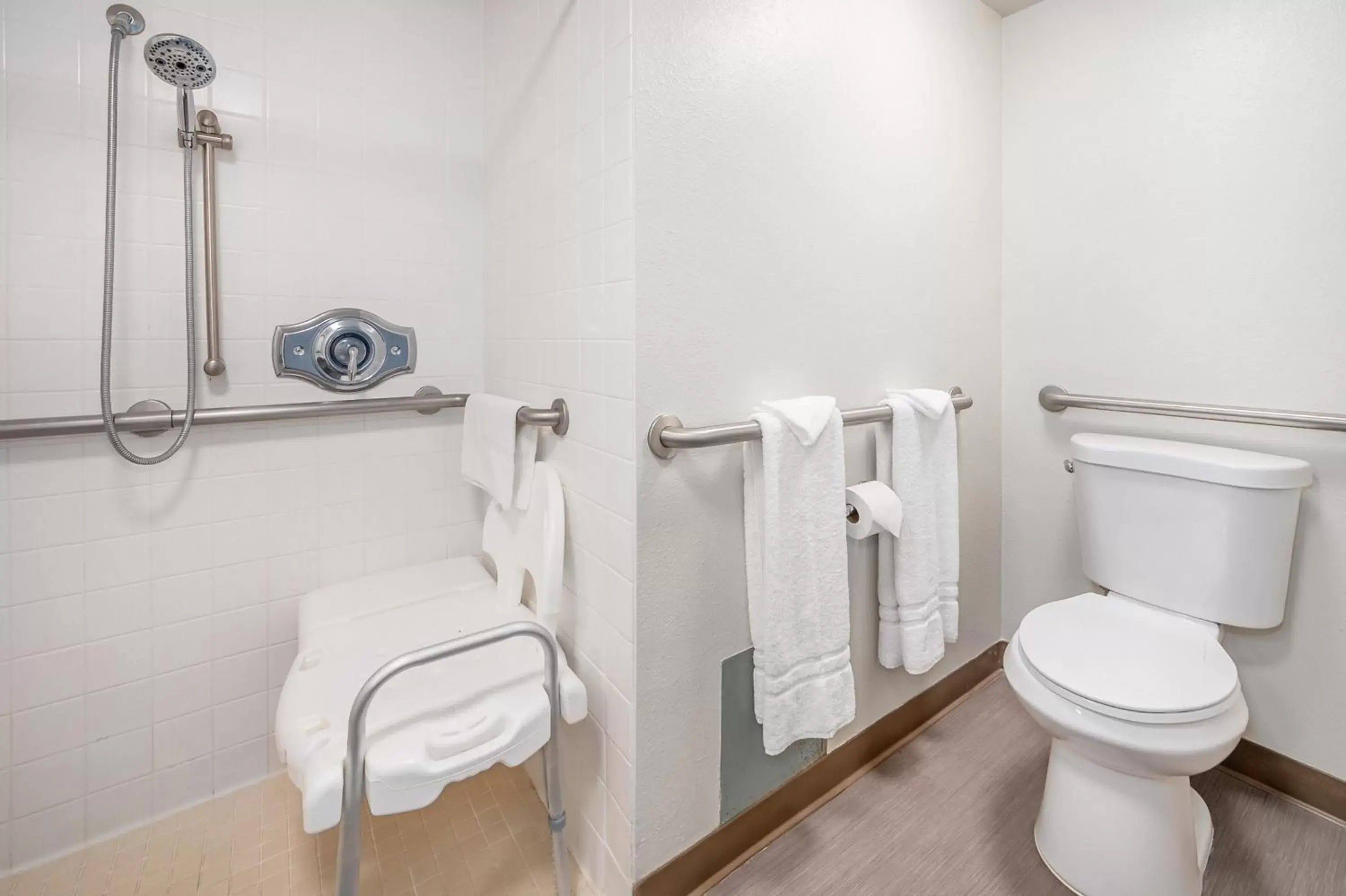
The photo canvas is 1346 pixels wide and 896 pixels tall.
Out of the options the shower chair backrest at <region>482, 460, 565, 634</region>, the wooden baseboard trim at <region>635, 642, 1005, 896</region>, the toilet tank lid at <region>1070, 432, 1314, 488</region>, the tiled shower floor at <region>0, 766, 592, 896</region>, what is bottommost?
the tiled shower floor at <region>0, 766, 592, 896</region>

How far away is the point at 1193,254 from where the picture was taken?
139 cm

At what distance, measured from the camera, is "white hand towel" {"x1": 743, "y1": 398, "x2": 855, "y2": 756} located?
1.06 meters

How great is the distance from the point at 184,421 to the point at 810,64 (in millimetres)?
1480

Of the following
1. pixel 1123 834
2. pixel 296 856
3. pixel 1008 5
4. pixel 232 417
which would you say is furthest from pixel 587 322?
pixel 1008 5

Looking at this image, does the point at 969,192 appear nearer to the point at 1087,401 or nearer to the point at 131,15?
the point at 1087,401

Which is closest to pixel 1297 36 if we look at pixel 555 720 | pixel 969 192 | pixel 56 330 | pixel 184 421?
pixel 969 192

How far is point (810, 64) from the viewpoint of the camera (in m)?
1.17

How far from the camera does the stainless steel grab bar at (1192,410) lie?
1.21 m

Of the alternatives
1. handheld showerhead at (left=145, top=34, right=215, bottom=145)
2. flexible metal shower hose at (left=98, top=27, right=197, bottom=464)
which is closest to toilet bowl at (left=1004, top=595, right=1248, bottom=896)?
flexible metal shower hose at (left=98, top=27, right=197, bottom=464)

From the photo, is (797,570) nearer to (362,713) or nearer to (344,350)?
(362,713)

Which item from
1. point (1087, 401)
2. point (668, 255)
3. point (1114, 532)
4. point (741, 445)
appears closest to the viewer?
point (668, 255)

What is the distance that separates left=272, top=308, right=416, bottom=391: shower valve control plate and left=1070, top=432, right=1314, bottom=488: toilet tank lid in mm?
1727

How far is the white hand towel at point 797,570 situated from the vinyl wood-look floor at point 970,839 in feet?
0.99

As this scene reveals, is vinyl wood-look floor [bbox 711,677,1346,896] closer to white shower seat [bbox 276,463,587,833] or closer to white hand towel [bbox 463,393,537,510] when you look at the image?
white shower seat [bbox 276,463,587,833]
